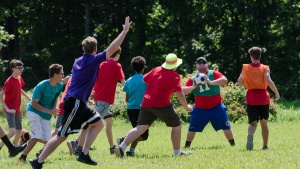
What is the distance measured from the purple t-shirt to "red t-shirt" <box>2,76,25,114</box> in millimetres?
4410

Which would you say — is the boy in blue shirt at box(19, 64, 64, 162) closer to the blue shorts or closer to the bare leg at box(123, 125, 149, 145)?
the bare leg at box(123, 125, 149, 145)

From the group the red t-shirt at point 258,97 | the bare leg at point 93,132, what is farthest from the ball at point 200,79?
the bare leg at point 93,132

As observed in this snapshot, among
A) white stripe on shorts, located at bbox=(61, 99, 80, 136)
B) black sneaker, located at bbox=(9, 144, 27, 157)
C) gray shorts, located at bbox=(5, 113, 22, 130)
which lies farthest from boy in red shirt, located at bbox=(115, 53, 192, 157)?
gray shorts, located at bbox=(5, 113, 22, 130)

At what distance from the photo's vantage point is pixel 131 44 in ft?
151

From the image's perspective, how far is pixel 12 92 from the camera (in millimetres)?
14156

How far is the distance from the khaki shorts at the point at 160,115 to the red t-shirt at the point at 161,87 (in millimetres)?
76

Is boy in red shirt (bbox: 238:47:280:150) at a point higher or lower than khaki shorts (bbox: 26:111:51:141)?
higher

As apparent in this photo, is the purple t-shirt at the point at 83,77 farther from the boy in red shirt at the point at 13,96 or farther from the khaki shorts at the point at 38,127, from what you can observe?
the boy in red shirt at the point at 13,96

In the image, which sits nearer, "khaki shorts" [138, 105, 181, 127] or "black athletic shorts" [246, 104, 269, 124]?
"khaki shorts" [138, 105, 181, 127]

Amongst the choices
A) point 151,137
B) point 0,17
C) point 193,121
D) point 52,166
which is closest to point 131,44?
point 0,17

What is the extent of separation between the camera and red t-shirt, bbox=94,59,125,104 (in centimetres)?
1305

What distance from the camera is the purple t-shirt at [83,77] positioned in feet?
32.2

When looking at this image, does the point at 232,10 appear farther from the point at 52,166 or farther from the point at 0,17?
the point at 52,166

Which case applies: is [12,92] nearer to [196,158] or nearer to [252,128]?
[196,158]
